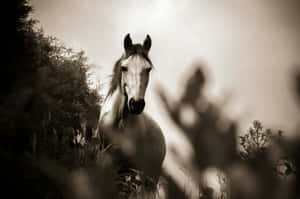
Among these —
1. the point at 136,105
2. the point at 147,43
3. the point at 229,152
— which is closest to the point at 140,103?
the point at 136,105

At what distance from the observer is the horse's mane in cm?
374

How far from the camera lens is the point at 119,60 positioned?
169 inches

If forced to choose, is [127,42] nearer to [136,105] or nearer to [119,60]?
[119,60]

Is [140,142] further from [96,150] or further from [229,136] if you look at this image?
[96,150]

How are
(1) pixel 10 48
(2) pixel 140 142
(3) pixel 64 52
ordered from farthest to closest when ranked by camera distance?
1. (3) pixel 64 52
2. (1) pixel 10 48
3. (2) pixel 140 142

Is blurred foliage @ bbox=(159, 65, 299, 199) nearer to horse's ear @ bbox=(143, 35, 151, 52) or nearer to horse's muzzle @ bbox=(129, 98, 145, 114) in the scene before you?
horse's muzzle @ bbox=(129, 98, 145, 114)

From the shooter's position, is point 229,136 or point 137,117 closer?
point 229,136

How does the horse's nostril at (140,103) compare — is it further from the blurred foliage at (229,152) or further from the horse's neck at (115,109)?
the blurred foliage at (229,152)

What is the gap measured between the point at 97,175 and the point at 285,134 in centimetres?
45

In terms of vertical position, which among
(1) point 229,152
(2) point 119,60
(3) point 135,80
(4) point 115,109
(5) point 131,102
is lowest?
(1) point 229,152

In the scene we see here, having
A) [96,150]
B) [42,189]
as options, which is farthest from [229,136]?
[42,189]

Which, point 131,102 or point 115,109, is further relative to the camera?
point 115,109

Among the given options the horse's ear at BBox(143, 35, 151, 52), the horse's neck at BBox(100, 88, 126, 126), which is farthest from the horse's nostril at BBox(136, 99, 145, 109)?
the horse's ear at BBox(143, 35, 151, 52)

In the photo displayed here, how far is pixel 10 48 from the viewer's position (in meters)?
2.64
